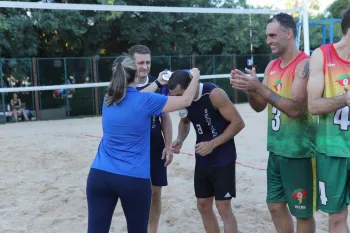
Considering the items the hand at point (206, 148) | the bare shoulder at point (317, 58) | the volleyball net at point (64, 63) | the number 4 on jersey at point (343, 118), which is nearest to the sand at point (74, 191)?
the hand at point (206, 148)

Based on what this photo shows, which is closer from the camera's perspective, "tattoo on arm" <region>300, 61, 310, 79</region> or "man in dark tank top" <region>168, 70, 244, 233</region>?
"tattoo on arm" <region>300, 61, 310, 79</region>

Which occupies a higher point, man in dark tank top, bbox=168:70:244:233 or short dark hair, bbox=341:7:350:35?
short dark hair, bbox=341:7:350:35

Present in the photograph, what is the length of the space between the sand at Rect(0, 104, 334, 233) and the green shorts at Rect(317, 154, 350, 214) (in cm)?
138

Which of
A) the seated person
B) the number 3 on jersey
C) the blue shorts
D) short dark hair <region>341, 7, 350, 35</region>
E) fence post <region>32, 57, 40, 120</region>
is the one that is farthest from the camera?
fence post <region>32, 57, 40, 120</region>

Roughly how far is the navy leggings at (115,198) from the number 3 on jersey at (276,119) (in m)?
1.01

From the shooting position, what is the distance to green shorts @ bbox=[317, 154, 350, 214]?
7.44 ft

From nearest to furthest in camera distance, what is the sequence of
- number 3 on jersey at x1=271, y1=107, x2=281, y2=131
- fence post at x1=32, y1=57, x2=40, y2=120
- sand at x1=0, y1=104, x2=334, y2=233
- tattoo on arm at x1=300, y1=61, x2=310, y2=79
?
tattoo on arm at x1=300, y1=61, x2=310, y2=79, number 3 on jersey at x1=271, y1=107, x2=281, y2=131, sand at x1=0, y1=104, x2=334, y2=233, fence post at x1=32, y1=57, x2=40, y2=120

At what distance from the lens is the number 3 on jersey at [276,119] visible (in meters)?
2.79

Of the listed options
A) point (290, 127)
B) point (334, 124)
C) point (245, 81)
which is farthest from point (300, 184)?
point (245, 81)

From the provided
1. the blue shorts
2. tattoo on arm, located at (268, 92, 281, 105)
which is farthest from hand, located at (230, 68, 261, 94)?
the blue shorts

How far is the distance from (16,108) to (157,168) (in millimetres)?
11889

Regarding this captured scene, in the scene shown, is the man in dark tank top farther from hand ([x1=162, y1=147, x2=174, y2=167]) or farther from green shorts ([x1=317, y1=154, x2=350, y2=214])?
green shorts ([x1=317, y1=154, x2=350, y2=214])

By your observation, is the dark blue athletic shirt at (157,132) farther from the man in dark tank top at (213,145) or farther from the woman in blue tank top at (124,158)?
the woman in blue tank top at (124,158)

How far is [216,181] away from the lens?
3004mm
